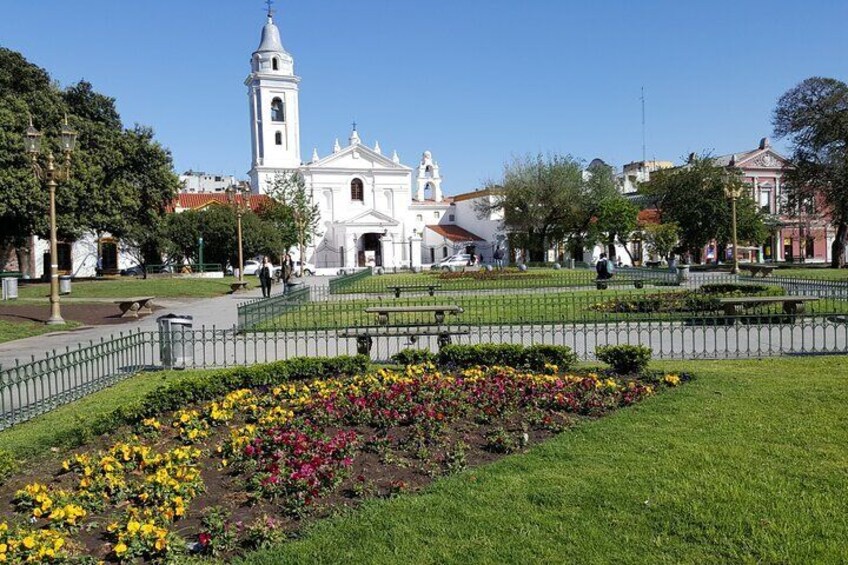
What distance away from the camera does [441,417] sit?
23.0ft

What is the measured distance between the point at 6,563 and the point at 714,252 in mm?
67404

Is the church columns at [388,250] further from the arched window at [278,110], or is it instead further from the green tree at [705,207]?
the green tree at [705,207]

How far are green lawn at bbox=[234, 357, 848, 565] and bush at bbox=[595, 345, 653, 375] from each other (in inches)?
85.1

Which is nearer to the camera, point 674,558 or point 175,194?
point 674,558

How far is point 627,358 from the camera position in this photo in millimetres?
9227

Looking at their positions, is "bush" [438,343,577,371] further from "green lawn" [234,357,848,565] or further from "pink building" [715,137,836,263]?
"pink building" [715,137,836,263]

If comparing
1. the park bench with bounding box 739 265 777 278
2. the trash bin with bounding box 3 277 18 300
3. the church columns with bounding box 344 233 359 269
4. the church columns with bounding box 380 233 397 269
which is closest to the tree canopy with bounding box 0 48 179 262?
the trash bin with bounding box 3 277 18 300

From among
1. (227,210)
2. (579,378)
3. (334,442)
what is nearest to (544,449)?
(334,442)

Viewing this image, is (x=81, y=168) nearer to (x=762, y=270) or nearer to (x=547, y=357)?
(x=762, y=270)

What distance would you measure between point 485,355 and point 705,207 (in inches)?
1747

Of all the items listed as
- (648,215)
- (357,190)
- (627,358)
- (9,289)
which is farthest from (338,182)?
(627,358)

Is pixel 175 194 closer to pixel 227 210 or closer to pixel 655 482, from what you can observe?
pixel 227 210

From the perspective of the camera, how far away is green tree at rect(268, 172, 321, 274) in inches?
2488

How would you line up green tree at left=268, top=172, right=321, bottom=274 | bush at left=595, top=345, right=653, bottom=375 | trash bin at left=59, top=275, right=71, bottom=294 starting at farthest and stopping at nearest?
green tree at left=268, top=172, right=321, bottom=274 < trash bin at left=59, top=275, right=71, bottom=294 < bush at left=595, top=345, right=653, bottom=375
